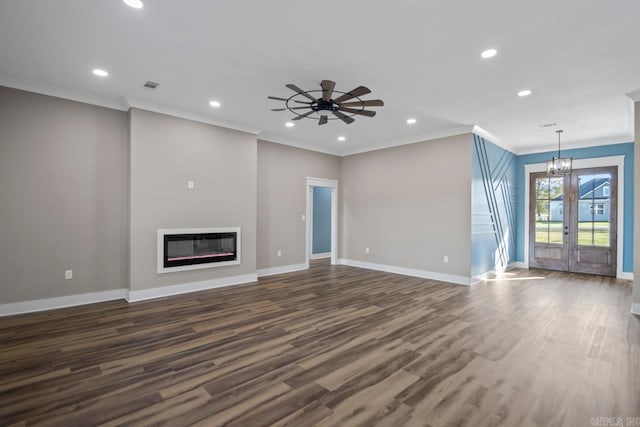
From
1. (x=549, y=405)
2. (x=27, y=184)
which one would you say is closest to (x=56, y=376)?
(x=27, y=184)

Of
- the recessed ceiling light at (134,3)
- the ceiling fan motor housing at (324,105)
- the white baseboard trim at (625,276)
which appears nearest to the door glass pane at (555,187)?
the white baseboard trim at (625,276)

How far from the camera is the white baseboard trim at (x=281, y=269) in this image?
6332 mm

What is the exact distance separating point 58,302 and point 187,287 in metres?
1.64

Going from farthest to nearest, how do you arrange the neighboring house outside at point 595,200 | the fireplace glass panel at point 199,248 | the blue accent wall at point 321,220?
the blue accent wall at point 321,220
the neighboring house outside at point 595,200
the fireplace glass panel at point 199,248

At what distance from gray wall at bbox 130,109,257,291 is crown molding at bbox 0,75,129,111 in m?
0.35

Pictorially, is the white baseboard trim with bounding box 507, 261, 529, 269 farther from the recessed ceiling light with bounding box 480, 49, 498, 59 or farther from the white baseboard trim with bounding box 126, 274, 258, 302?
the white baseboard trim with bounding box 126, 274, 258, 302

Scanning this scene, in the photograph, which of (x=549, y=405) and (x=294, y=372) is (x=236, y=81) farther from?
(x=549, y=405)

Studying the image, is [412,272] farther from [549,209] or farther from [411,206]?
[549,209]

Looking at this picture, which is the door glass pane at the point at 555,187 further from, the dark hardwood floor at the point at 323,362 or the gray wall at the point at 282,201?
the gray wall at the point at 282,201

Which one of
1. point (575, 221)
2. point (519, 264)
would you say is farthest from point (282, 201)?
point (575, 221)

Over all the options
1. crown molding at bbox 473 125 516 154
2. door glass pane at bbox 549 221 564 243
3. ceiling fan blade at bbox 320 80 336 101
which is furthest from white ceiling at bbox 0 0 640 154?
door glass pane at bbox 549 221 564 243

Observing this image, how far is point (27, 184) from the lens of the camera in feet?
12.8

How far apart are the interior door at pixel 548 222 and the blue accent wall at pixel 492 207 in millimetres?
405

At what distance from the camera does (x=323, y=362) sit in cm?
265
